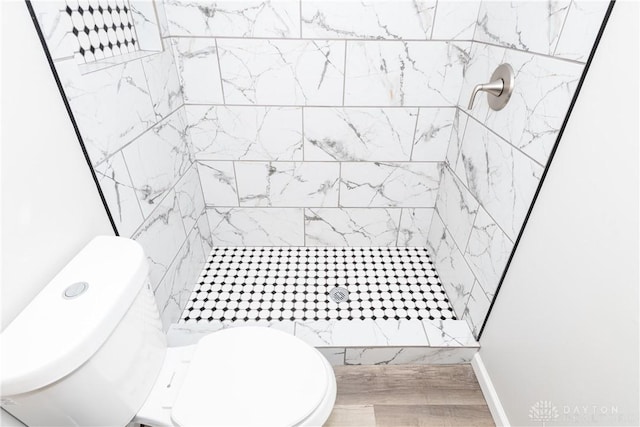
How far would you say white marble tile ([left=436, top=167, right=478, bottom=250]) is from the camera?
4.65 ft

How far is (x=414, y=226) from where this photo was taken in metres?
1.90

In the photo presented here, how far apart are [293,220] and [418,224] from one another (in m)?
0.71

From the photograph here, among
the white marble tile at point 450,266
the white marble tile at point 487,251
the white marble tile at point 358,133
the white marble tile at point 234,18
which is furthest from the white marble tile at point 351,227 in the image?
the white marble tile at point 234,18

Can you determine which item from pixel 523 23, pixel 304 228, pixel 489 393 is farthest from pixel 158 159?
pixel 489 393

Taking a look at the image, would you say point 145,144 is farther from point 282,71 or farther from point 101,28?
point 282,71

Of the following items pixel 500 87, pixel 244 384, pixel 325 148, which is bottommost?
pixel 244 384

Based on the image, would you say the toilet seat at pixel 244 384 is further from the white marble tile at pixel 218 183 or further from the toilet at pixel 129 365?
the white marble tile at pixel 218 183

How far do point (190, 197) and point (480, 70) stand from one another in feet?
4.49

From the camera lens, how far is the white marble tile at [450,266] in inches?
58.0

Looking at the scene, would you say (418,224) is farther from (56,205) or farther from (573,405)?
(56,205)

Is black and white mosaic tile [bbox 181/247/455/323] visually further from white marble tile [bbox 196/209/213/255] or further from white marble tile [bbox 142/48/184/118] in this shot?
white marble tile [bbox 142/48/184/118]

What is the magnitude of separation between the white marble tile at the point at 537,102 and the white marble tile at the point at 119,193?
4.12ft

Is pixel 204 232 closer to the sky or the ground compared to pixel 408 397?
closer to the sky

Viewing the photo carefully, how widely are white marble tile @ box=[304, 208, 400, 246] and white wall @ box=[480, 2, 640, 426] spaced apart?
855 mm
